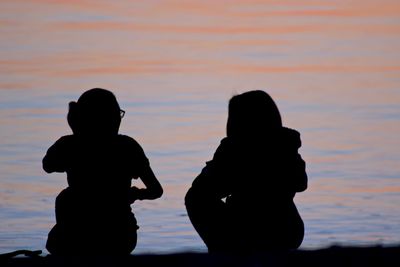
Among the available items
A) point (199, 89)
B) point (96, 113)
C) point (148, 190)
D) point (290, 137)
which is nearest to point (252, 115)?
point (290, 137)

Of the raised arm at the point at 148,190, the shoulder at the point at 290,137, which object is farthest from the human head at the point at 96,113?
the shoulder at the point at 290,137

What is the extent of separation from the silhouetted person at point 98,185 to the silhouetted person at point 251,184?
32 cm

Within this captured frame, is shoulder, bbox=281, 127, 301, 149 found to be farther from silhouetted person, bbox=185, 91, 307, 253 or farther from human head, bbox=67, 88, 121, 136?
human head, bbox=67, 88, 121, 136

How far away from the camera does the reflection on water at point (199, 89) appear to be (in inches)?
401

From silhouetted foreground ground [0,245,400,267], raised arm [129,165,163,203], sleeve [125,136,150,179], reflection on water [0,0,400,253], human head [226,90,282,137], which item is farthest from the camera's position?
reflection on water [0,0,400,253]

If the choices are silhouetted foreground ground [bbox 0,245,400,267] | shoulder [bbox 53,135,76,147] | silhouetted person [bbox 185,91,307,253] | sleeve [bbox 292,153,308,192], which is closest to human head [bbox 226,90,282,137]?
silhouetted person [bbox 185,91,307,253]

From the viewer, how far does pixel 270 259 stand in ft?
11.8

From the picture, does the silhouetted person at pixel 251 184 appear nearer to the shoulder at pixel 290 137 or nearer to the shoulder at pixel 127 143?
the shoulder at pixel 290 137

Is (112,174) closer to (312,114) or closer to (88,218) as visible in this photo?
(88,218)

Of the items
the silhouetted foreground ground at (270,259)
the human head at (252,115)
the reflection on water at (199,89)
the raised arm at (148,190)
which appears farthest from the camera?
the reflection on water at (199,89)

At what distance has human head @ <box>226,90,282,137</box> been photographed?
592cm

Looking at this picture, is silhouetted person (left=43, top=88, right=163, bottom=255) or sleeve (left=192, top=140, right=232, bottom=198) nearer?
sleeve (left=192, top=140, right=232, bottom=198)

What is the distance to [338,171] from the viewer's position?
1150 centimetres

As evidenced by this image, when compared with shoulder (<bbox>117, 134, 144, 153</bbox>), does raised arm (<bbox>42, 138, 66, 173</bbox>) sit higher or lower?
lower
